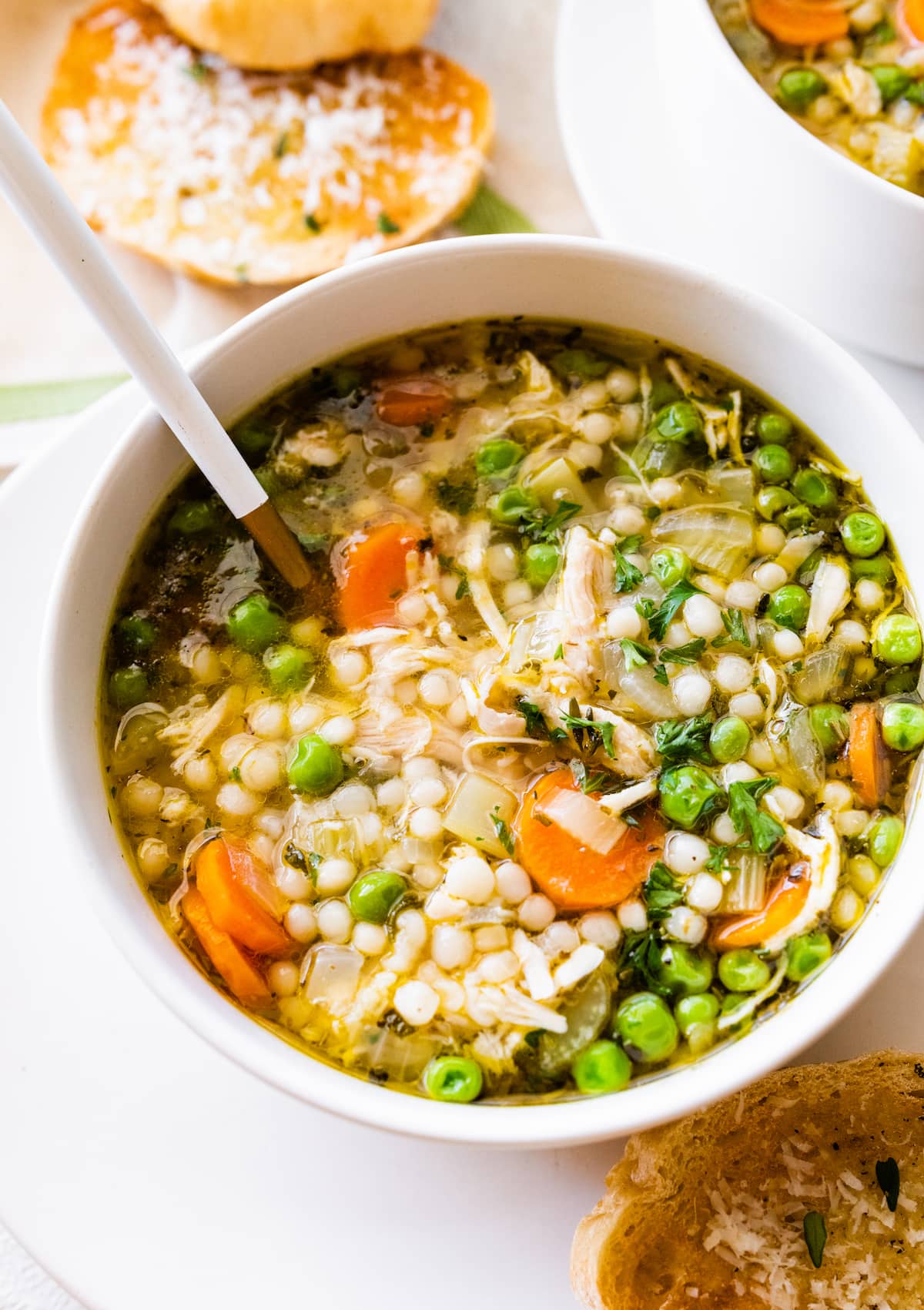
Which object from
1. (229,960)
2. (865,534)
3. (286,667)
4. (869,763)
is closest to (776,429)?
(865,534)

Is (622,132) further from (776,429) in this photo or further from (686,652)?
(686,652)

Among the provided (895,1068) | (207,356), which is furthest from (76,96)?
(895,1068)

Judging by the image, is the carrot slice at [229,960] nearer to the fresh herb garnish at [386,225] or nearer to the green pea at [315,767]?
the green pea at [315,767]

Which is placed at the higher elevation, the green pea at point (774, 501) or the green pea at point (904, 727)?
the green pea at point (774, 501)

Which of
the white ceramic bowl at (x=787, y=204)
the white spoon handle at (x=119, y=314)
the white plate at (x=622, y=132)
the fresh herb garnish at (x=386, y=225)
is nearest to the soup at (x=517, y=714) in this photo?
the white spoon handle at (x=119, y=314)

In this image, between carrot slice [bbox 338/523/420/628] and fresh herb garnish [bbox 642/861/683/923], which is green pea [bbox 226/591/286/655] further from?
fresh herb garnish [bbox 642/861/683/923]

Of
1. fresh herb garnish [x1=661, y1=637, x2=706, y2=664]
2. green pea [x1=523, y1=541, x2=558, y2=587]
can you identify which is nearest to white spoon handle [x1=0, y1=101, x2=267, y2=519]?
green pea [x1=523, y1=541, x2=558, y2=587]

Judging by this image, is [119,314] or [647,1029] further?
[647,1029]
